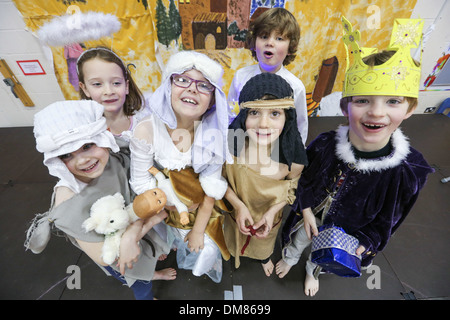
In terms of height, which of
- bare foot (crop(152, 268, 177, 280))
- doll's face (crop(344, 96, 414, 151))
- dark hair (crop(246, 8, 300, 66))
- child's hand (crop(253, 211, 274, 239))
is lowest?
bare foot (crop(152, 268, 177, 280))

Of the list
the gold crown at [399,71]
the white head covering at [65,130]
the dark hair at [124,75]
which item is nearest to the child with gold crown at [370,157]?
the gold crown at [399,71]

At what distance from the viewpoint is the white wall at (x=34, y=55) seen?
8.05 ft

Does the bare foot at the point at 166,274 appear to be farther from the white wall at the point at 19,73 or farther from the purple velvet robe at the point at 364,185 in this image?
the white wall at the point at 19,73

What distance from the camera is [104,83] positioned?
132 centimetres

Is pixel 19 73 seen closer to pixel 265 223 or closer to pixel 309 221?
pixel 265 223

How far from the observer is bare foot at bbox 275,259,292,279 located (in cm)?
156

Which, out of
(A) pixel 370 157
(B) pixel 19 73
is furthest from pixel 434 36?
(B) pixel 19 73

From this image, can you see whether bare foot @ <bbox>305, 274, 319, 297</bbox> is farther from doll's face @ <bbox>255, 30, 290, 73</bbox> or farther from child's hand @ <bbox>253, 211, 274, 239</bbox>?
doll's face @ <bbox>255, 30, 290, 73</bbox>

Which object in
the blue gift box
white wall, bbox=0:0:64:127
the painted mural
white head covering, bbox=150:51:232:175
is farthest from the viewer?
white wall, bbox=0:0:64:127

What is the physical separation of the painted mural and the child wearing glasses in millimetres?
1865

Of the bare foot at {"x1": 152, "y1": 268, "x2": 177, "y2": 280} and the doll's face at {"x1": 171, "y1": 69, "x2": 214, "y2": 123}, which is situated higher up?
the doll's face at {"x1": 171, "y1": 69, "x2": 214, "y2": 123}

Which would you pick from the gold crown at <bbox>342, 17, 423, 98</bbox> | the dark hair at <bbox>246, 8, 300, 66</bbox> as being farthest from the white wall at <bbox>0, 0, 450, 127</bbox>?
the gold crown at <bbox>342, 17, 423, 98</bbox>

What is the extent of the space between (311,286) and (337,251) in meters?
0.63
